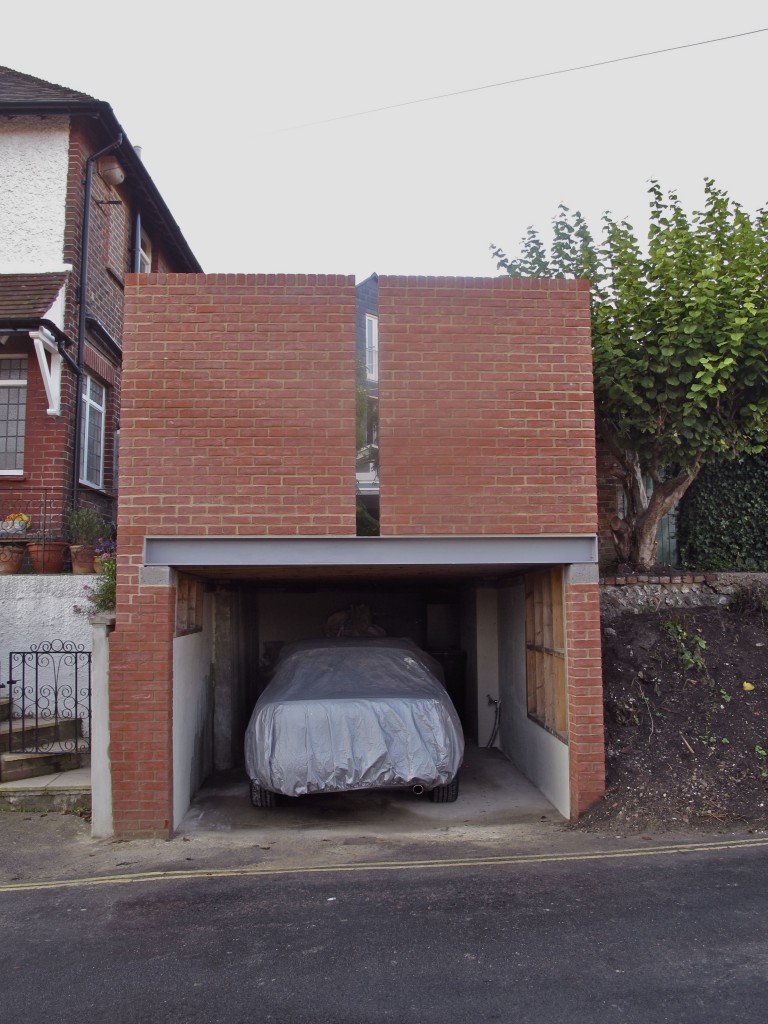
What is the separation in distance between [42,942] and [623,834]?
4293 mm

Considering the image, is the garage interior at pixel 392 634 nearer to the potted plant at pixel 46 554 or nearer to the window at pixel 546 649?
the window at pixel 546 649

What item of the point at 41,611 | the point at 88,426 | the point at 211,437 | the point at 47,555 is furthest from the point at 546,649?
the point at 88,426

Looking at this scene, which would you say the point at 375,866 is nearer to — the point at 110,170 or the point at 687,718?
the point at 687,718

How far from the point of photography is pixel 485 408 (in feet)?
24.4

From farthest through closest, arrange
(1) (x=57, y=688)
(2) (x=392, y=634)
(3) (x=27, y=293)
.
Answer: (2) (x=392, y=634) → (3) (x=27, y=293) → (1) (x=57, y=688)

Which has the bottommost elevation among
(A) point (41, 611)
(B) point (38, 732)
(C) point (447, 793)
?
(C) point (447, 793)

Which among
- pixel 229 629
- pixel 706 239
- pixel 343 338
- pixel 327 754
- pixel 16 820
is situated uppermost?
pixel 706 239

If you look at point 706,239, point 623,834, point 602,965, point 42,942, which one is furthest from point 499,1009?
point 706,239

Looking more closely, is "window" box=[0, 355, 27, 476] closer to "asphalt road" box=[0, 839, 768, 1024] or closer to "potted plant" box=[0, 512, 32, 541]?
"potted plant" box=[0, 512, 32, 541]

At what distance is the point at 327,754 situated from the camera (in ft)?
23.6

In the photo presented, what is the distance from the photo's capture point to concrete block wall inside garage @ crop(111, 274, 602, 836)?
7176mm

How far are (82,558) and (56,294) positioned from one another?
3.52 m

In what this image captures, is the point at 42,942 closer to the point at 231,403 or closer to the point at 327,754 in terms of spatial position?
the point at 327,754

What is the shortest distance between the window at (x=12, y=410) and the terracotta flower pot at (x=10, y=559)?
158cm
